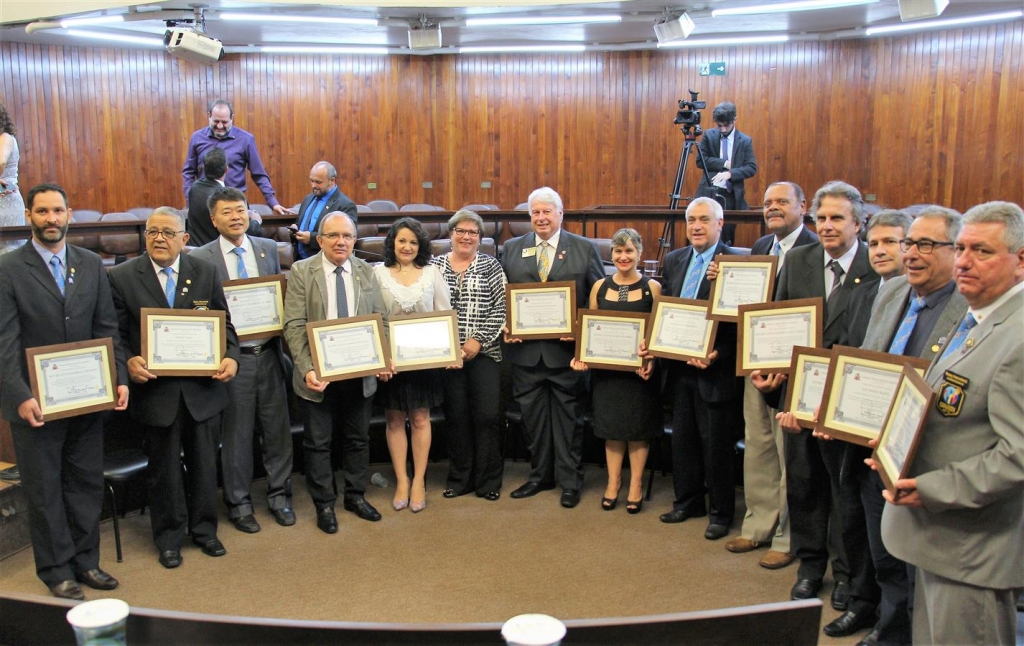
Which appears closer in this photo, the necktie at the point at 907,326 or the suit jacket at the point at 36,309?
the necktie at the point at 907,326

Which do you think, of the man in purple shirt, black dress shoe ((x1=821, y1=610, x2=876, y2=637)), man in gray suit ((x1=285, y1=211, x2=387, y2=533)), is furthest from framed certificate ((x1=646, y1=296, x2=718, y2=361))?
the man in purple shirt

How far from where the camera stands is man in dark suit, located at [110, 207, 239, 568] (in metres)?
3.74

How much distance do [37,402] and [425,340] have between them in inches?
70.0

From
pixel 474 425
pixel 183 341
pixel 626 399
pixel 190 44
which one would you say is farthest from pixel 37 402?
pixel 190 44

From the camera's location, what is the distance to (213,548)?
3.99m

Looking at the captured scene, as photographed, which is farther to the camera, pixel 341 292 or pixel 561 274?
pixel 561 274

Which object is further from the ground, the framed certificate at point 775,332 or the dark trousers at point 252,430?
the framed certificate at point 775,332

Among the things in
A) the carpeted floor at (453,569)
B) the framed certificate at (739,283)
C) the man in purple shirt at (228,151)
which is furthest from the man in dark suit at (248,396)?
the man in purple shirt at (228,151)

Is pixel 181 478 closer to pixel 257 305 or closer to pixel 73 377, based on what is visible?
pixel 73 377

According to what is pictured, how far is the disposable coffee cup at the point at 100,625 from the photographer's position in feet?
4.27

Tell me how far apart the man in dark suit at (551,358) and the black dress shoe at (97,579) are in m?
2.06

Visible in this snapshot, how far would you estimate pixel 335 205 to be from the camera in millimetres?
5902

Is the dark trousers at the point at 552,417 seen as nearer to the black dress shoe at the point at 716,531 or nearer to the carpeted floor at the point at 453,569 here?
the carpeted floor at the point at 453,569

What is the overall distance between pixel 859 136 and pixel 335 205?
22.9ft
